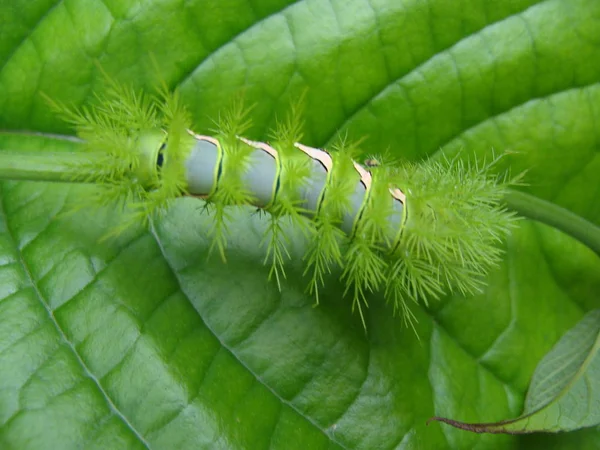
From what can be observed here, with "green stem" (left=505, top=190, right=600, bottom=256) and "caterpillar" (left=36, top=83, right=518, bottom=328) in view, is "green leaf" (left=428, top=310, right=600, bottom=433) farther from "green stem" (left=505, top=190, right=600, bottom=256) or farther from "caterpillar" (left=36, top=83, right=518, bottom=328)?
"caterpillar" (left=36, top=83, right=518, bottom=328)

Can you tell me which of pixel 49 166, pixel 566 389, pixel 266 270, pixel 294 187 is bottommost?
pixel 566 389

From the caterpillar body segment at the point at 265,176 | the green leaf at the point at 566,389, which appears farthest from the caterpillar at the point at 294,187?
the green leaf at the point at 566,389

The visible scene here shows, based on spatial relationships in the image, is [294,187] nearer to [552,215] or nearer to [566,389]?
[552,215]

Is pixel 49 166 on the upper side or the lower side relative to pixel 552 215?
upper

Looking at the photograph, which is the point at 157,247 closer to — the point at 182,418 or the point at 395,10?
the point at 182,418

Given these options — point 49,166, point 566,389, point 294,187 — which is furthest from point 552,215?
point 49,166

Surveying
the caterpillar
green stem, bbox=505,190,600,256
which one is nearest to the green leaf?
green stem, bbox=505,190,600,256

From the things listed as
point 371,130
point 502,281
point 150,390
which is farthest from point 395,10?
point 150,390
